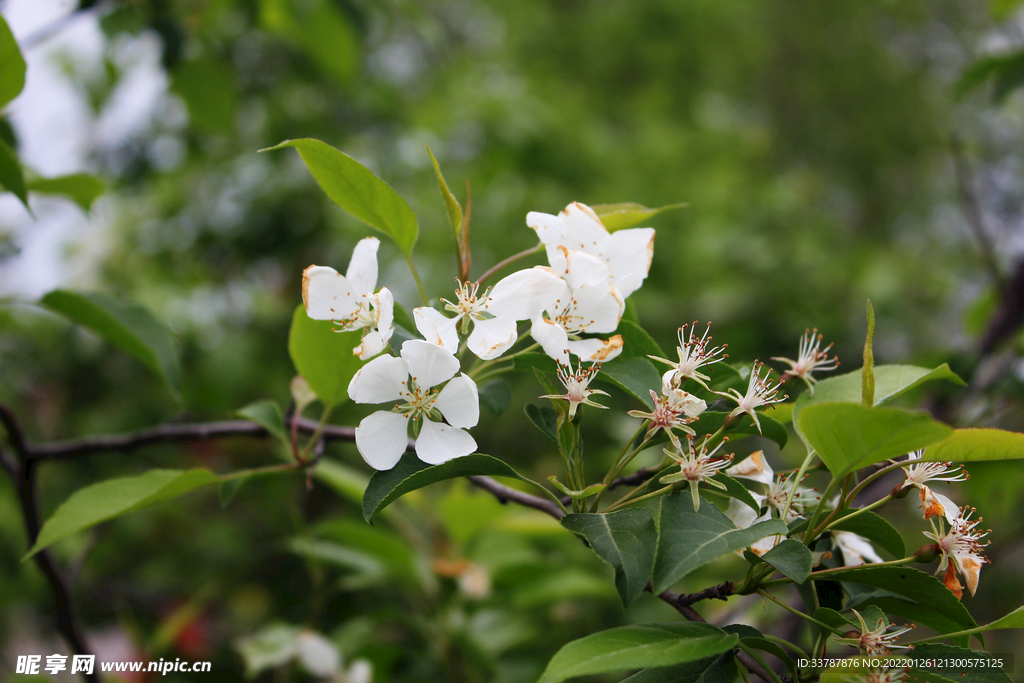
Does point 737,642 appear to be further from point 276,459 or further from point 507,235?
point 276,459

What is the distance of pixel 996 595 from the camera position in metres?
2.52

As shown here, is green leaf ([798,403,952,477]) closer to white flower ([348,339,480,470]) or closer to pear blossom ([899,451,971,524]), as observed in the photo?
pear blossom ([899,451,971,524])

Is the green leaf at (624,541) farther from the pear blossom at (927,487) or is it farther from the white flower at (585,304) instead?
the pear blossom at (927,487)

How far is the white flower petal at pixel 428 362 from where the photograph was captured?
21.0 inches

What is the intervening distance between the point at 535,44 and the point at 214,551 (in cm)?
376

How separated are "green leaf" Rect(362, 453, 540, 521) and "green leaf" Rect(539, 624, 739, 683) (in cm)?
14

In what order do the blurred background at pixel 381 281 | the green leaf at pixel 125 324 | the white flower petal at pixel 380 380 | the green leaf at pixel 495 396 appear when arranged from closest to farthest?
the white flower petal at pixel 380 380 → the green leaf at pixel 495 396 → the green leaf at pixel 125 324 → the blurred background at pixel 381 281

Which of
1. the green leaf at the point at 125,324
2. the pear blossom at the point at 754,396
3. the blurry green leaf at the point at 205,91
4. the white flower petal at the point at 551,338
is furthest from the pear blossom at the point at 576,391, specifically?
the blurry green leaf at the point at 205,91

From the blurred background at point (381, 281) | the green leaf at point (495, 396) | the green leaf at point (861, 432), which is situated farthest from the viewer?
the blurred background at point (381, 281)

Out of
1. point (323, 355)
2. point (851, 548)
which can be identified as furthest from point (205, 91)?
point (851, 548)

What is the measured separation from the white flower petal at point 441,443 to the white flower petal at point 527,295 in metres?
0.11

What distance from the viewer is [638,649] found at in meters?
0.51

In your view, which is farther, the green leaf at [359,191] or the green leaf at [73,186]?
the green leaf at [73,186]

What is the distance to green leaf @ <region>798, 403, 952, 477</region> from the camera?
17.5 inches
